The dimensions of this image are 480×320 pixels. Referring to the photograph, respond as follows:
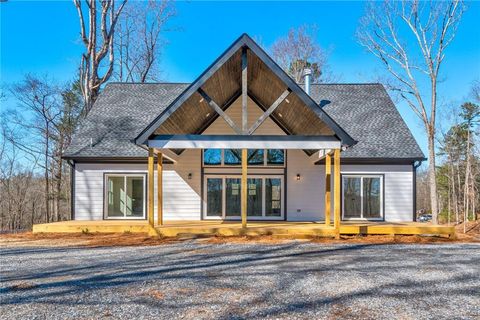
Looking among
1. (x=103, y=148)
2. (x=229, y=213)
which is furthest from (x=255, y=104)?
(x=103, y=148)

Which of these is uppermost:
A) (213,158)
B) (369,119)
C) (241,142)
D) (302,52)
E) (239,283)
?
(302,52)

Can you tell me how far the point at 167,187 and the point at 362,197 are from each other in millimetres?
6785

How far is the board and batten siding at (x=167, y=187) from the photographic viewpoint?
12.3 meters

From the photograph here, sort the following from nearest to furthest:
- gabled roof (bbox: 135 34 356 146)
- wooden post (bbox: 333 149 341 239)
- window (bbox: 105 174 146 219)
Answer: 1. gabled roof (bbox: 135 34 356 146)
2. wooden post (bbox: 333 149 341 239)
3. window (bbox: 105 174 146 219)

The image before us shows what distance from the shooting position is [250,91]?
12.1 meters

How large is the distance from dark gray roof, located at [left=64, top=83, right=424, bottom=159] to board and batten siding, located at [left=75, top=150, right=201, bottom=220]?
529 millimetres

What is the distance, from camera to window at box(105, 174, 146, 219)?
40.8 feet

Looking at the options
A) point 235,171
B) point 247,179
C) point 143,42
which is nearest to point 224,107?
point 235,171

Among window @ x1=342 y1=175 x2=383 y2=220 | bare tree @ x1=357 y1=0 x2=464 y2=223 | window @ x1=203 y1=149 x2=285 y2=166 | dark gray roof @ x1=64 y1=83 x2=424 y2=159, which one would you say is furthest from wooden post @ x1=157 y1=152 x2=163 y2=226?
bare tree @ x1=357 y1=0 x2=464 y2=223

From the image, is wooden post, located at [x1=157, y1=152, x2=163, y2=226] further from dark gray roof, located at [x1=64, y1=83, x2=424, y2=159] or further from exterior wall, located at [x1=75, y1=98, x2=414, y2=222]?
exterior wall, located at [x1=75, y1=98, x2=414, y2=222]

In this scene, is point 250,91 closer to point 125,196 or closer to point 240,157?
point 240,157

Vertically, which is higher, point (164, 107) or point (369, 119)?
point (164, 107)

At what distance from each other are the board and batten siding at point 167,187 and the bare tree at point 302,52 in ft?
55.5

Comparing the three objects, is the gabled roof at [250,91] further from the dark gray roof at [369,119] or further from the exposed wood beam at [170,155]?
the dark gray roof at [369,119]
